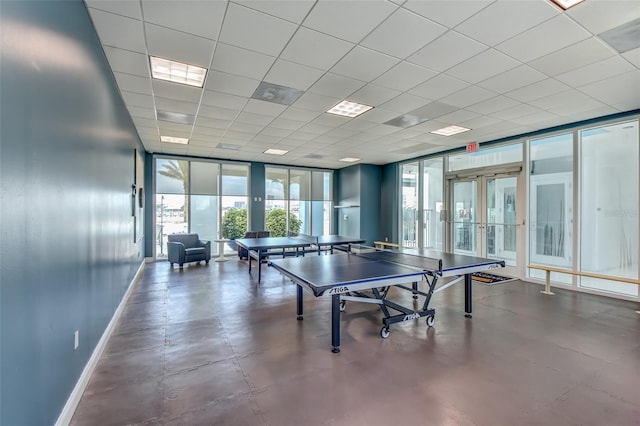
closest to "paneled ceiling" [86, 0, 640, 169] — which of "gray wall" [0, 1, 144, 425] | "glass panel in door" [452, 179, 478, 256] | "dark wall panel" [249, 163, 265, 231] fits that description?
"gray wall" [0, 1, 144, 425]

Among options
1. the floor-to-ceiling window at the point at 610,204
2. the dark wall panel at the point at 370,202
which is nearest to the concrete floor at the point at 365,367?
the floor-to-ceiling window at the point at 610,204

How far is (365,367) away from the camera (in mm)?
2715

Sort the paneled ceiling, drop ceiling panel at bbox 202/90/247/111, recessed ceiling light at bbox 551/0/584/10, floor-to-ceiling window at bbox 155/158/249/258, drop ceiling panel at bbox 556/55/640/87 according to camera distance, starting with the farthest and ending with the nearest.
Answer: floor-to-ceiling window at bbox 155/158/249/258
drop ceiling panel at bbox 202/90/247/111
drop ceiling panel at bbox 556/55/640/87
the paneled ceiling
recessed ceiling light at bbox 551/0/584/10

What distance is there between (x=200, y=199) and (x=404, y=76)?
290 inches

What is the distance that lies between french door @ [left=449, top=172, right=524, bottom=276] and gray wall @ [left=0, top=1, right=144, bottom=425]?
7422mm

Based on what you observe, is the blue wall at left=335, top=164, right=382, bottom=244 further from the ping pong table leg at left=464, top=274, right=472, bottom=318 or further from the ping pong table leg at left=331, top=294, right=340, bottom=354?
the ping pong table leg at left=331, top=294, right=340, bottom=354

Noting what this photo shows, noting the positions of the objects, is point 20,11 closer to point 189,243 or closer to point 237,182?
point 189,243

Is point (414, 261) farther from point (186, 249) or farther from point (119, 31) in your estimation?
point (186, 249)

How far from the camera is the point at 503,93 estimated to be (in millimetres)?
4078

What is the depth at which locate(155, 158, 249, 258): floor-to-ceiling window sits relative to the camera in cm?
857

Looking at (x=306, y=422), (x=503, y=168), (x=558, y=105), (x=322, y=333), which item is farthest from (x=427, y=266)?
(x=503, y=168)

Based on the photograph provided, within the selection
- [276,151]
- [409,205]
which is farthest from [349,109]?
[409,205]

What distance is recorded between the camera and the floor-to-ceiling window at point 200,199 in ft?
28.1

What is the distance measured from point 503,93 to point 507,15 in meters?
1.88
